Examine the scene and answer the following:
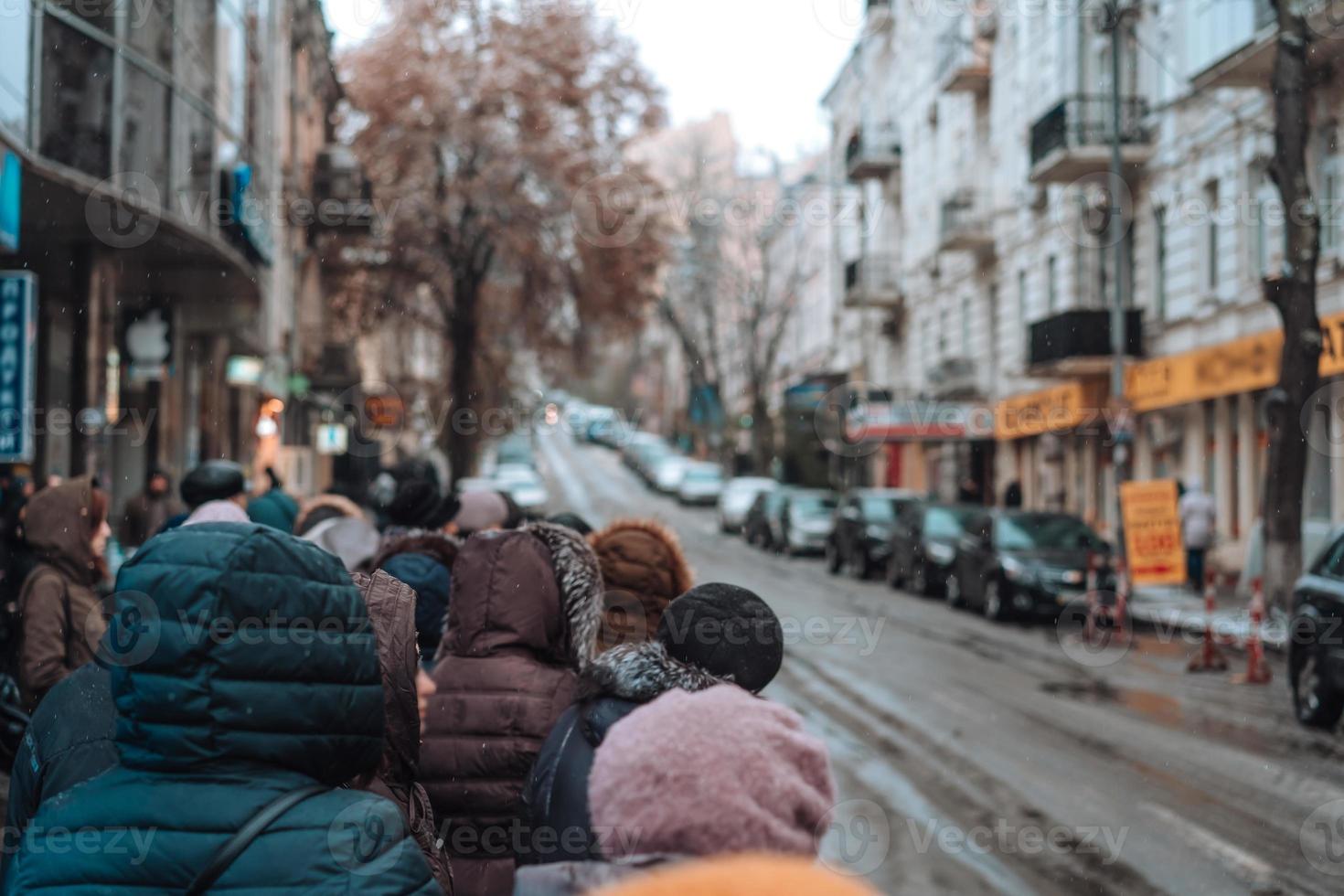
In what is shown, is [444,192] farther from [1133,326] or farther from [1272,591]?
[1272,591]

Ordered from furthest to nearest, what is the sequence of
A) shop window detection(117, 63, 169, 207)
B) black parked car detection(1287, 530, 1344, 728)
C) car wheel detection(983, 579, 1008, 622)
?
car wheel detection(983, 579, 1008, 622) < shop window detection(117, 63, 169, 207) < black parked car detection(1287, 530, 1344, 728)

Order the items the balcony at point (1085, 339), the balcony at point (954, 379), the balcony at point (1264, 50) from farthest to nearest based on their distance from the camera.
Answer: the balcony at point (954, 379), the balcony at point (1085, 339), the balcony at point (1264, 50)

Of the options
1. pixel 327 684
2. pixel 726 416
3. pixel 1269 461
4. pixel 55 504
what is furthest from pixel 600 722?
pixel 726 416

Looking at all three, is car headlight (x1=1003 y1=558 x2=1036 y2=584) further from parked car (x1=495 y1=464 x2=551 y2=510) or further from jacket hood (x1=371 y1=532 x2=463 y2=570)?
parked car (x1=495 y1=464 x2=551 y2=510)

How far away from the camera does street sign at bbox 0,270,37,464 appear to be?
11922 mm

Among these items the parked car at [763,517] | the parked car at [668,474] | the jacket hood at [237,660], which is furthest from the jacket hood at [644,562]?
the parked car at [668,474]

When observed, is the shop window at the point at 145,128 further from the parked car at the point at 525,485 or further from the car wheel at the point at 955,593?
the parked car at the point at 525,485

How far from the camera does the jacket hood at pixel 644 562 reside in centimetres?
529

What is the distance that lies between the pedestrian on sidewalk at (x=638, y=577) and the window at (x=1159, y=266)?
25.4 metres

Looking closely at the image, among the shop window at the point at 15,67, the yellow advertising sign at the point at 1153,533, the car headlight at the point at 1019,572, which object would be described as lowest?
the car headlight at the point at 1019,572

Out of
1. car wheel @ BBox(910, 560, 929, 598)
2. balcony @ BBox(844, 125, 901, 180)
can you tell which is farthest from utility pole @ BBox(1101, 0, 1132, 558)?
balcony @ BBox(844, 125, 901, 180)

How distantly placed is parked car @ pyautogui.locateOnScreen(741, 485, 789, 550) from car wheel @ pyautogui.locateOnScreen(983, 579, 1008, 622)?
44.4 feet

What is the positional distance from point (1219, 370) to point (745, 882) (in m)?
25.7

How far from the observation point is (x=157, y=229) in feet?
53.0
